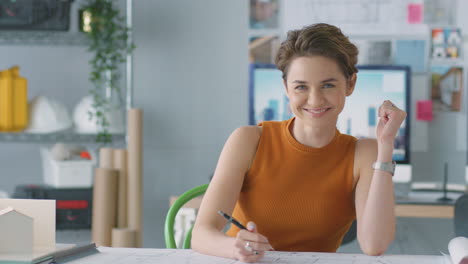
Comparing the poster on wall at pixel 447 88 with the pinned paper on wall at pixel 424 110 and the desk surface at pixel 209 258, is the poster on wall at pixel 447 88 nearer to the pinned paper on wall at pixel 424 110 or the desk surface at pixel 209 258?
the pinned paper on wall at pixel 424 110

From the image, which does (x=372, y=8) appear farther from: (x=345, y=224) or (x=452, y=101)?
(x=345, y=224)

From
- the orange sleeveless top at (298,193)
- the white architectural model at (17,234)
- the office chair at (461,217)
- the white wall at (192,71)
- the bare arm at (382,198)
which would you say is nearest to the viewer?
the white architectural model at (17,234)

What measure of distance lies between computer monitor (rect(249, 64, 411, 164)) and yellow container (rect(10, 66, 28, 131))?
1.06m

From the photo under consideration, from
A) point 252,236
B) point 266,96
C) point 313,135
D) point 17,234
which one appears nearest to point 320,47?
point 313,135

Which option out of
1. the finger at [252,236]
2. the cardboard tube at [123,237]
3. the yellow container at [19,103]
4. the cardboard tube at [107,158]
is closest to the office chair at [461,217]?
the finger at [252,236]

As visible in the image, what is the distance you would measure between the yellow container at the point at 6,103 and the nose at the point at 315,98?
1771 mm

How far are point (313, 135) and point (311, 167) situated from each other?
86 mm

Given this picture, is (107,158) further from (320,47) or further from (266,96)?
(320,47)

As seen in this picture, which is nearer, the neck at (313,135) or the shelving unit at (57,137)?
the neck at (313,135)

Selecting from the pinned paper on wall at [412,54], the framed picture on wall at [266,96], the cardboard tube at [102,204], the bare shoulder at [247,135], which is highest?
the pinned paper on wall at [412,54]

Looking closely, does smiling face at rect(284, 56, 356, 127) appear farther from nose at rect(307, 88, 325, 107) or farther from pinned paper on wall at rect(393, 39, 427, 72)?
pinned paper on wall at rect(393, 39, 427, 72)

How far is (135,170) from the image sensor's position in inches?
115

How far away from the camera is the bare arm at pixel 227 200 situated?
4.25ft

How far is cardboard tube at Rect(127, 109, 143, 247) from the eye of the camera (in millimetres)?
2908
